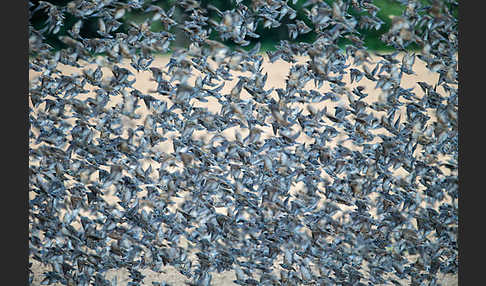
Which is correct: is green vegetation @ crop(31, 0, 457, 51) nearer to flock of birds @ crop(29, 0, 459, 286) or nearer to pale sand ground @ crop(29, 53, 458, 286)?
flock of birds @ crop(29, 0, 459, 286)

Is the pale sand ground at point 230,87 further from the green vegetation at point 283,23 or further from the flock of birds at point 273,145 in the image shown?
the green vegetation at point 283,23

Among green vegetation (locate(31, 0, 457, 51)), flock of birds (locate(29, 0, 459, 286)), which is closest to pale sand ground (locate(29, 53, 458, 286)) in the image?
flock of birds (locate(29, 0, 459, 286))

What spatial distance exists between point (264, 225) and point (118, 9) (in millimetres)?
1644

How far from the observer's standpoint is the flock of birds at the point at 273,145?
163 inches

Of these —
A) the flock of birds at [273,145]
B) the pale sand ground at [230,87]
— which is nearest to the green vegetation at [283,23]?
the flock of birds at [273,145]

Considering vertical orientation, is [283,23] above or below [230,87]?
above

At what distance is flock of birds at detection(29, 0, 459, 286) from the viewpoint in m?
4.15

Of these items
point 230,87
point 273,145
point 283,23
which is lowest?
point 273,145

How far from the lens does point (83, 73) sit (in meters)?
4.28

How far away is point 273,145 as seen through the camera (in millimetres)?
4164

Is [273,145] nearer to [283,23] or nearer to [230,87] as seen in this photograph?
[230,87]

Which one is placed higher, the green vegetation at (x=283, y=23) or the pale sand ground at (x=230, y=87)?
the green vegetation at (x=283, y=23)

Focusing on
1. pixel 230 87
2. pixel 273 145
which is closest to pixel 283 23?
pixel 230 87

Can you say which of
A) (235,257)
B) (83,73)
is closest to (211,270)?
(235,257)
